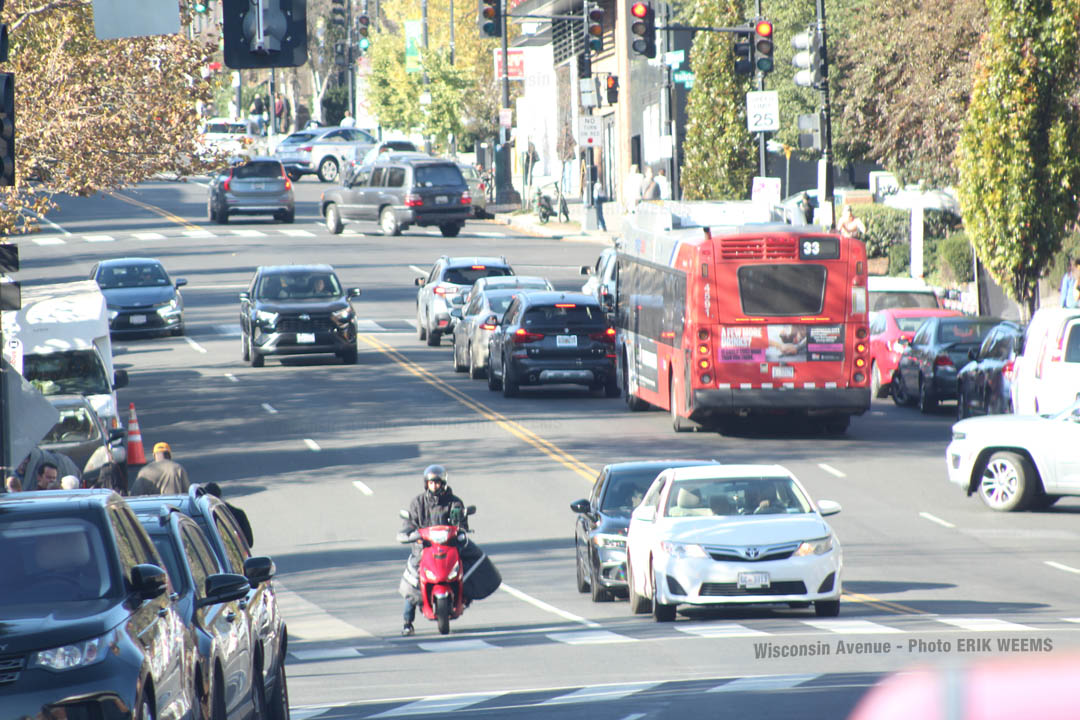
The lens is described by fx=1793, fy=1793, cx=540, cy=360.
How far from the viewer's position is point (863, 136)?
52.5 m

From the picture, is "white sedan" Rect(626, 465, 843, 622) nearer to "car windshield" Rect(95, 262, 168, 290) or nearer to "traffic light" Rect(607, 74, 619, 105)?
"car windshield" Rect(95, 262, 168, 290)

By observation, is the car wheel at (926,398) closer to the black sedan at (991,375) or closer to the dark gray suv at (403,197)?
the black sedan at (991,375)

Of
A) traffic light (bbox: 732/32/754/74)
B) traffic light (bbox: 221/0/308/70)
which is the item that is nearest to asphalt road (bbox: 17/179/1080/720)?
traffic light (bbox: 221/0/308/70)

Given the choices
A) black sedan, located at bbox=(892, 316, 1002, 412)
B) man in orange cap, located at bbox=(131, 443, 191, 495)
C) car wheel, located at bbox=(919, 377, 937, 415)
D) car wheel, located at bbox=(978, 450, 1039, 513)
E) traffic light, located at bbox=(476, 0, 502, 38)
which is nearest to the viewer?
man in orange cap, located at bbox=(131, 443, 191, 495)

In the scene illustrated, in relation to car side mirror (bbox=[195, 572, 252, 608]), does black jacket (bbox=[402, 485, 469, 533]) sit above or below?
below

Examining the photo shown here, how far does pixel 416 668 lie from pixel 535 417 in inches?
648

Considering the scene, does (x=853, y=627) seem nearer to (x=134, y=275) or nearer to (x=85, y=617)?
(x=85, y=617)

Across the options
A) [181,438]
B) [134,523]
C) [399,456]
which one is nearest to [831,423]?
[399,456]

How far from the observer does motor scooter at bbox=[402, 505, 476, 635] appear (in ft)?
52.5

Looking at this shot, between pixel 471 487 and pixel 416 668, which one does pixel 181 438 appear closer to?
pixel 471 487

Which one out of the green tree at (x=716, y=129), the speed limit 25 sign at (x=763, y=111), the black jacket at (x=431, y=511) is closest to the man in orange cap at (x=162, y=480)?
the black jacket at (x=431, y=511)

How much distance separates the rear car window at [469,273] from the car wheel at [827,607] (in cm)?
2281

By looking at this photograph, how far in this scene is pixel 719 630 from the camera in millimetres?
15516

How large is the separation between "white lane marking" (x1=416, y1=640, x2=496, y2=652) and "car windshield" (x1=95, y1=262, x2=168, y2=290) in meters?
26.1
